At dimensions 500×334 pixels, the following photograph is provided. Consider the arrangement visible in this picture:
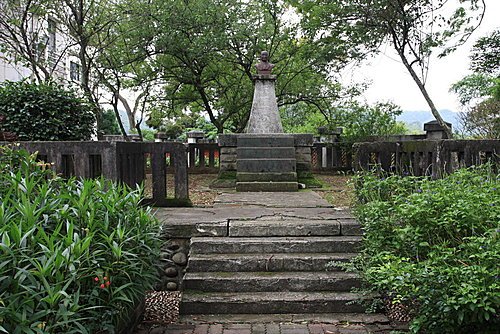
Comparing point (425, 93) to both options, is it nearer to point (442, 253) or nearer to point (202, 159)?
point (202, 159)

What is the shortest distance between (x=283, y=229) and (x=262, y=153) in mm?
4250

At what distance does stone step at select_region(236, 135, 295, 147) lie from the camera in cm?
884

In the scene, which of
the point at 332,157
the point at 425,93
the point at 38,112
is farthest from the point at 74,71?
the point at 425,93

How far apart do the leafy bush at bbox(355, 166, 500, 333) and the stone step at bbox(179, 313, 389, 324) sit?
269 millimetres

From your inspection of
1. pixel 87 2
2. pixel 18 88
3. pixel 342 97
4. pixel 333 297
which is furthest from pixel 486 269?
pixel 342 97

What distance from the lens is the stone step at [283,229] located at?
4504 millimetres

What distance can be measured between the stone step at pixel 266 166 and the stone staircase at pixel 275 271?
3.79 meters

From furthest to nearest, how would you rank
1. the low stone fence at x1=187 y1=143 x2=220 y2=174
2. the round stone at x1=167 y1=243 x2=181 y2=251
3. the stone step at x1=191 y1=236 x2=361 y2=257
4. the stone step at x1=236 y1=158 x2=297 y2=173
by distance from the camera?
the low stone fence at x1=187 y1=143 x2=220 y2=174
the stone step at x1=236 y1=158 x2=297 y2=173
the round stone at x1=167 y1=243 x2=181 y2=251
the stone step at x1=191 y1=236 x2=361 y2=257

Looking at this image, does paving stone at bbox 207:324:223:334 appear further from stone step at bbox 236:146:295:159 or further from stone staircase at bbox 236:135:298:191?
stone step at bbox 236:146:295:159

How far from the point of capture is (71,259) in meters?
2.28

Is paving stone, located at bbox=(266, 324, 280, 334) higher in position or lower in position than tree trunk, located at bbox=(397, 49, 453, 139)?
lower

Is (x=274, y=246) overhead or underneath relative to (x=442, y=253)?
underneath

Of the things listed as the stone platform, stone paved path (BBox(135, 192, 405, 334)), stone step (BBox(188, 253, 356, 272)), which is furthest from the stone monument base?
stone step (BBox(188, 253, 356, 272))

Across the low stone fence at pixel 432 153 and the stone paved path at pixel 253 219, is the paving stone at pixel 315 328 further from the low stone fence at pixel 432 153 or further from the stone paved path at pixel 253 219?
the low stone fence at pixel 432 153
